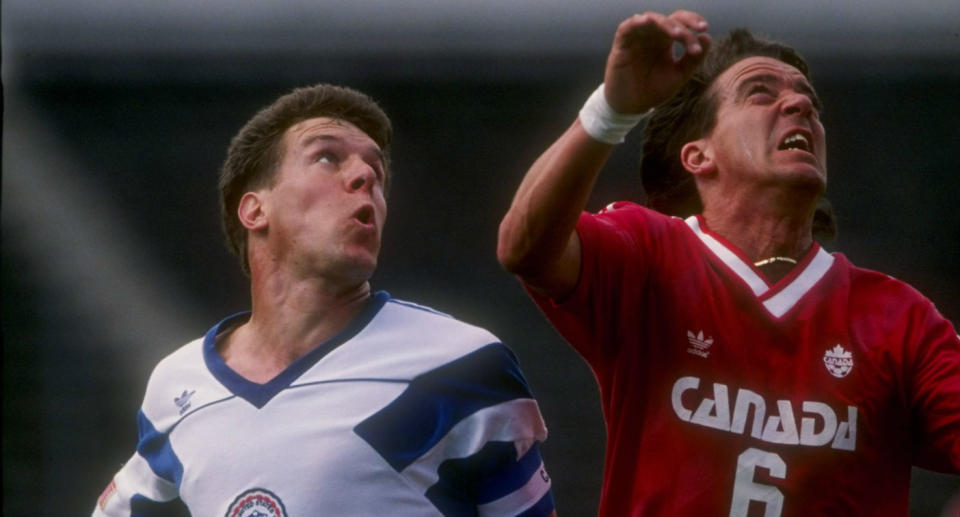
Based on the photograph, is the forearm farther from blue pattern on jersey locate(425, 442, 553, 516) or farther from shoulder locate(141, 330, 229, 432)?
shoulder locate(141, 330, 229, 432)

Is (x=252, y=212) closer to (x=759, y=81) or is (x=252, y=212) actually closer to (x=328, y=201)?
(x=328, y=201)

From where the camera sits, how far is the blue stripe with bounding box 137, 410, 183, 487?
Result: 268cm

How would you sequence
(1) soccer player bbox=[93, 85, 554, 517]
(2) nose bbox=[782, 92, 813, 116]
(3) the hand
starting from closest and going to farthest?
(3) the hand, (1) soccer player bbox=[93, 85, 554, 517], (2) nose bbox=[782, 92, 813, 116]

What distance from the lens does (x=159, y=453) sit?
2.73 m

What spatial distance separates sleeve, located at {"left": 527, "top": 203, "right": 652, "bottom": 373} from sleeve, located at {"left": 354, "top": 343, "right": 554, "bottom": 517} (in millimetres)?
151

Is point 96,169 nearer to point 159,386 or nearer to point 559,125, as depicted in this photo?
point 559,125

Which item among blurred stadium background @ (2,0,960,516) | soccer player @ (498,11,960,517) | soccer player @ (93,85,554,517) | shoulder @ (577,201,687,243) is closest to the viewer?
soccer player @ (498,11,960,517)

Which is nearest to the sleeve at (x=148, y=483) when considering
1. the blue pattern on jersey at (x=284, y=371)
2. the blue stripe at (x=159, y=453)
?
the blue stripe at (x=159, y=453)

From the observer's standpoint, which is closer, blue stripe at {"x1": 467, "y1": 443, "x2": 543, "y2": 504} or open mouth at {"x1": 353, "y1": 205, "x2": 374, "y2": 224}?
blue stripe at {"x1": 467, "y1": 443, "x2": 543, "y2": 504}

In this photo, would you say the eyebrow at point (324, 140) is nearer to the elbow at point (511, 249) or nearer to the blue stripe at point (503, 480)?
the elbow at point (511, 249)

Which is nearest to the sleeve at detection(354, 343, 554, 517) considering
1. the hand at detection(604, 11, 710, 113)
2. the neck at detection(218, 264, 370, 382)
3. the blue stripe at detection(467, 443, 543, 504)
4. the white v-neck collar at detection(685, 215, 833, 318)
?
the blue stripe at detection(467, 443, 543, 504)

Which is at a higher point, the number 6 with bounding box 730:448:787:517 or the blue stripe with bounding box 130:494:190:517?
the number 6 with bounding box 730:448:787:517

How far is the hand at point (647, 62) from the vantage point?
2279 mm

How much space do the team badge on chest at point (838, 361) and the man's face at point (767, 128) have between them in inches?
13.0
